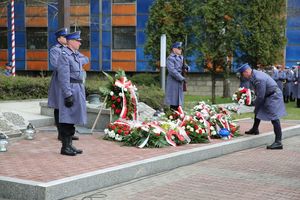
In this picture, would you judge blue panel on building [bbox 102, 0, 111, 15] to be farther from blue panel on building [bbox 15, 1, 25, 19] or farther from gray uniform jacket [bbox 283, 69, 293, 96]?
gray uniform jacket [bbox 283, 69, 293, 96]

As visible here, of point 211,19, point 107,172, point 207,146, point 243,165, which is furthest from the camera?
point 211,19

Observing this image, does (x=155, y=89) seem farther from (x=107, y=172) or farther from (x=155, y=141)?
(x=107, y=172)

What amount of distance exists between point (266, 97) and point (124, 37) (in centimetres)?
2315

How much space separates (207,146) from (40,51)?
26.9 meters

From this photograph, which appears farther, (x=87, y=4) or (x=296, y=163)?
(x=87, y=4)

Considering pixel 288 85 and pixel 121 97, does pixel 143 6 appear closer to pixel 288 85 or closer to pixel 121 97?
pixel 288 85

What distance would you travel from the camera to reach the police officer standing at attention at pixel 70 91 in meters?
7.67

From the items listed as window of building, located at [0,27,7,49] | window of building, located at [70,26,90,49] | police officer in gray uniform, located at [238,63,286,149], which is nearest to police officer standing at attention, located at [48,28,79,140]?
police officer in gray uniform, located at [238,63,286,149]

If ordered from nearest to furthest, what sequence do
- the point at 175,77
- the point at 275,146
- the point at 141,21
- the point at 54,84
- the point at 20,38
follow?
the point at 54,84, the point at 275,146, the point at 175,77, the point at 141,21, the point at 20,38

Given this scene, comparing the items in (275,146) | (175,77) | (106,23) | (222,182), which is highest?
(106,23)

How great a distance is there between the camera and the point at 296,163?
8.73 meters

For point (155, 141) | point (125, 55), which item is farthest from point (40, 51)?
point (155, 141)

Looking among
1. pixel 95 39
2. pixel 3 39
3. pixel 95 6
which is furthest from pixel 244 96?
pixel 3 39

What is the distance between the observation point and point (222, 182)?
7.14 metres
